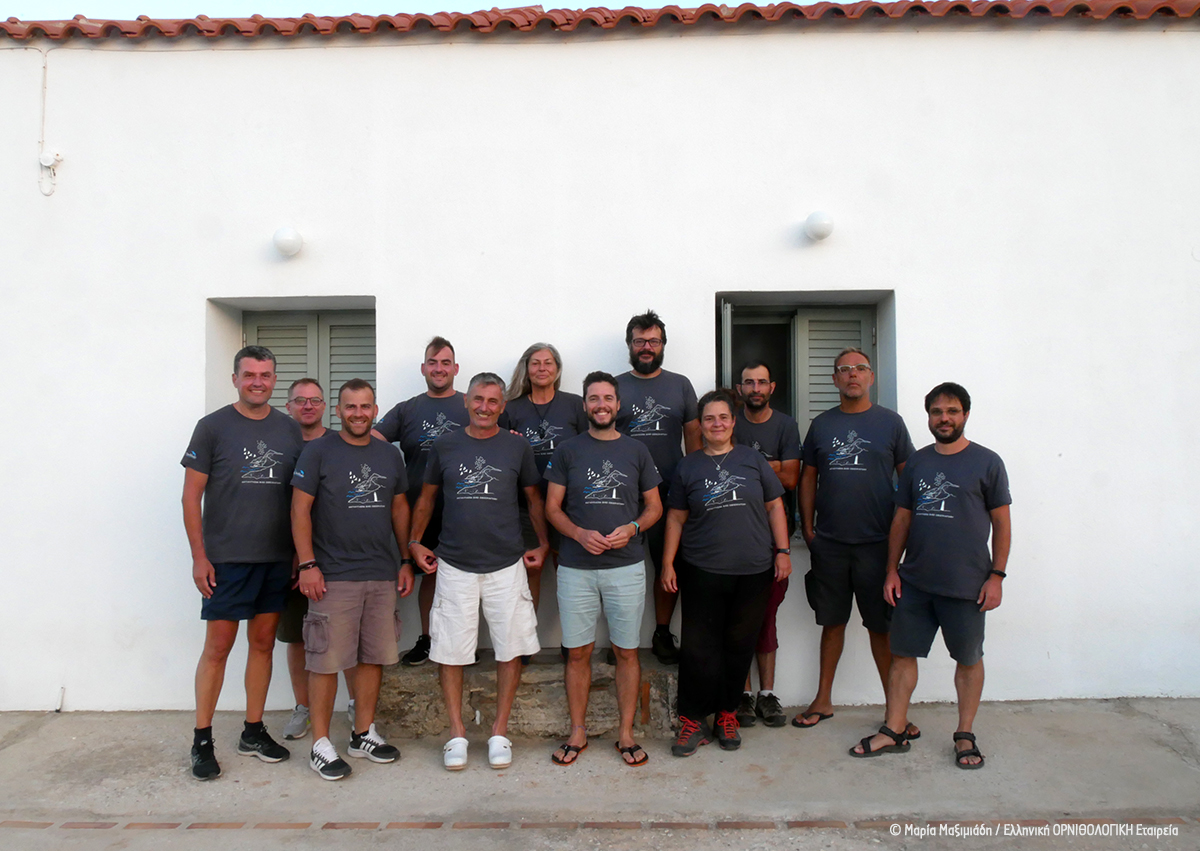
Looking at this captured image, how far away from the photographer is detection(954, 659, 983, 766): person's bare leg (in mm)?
3891

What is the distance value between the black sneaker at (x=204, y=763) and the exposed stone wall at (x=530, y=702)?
2.77 feet

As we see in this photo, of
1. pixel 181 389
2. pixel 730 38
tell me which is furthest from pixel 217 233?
pixel 730 38

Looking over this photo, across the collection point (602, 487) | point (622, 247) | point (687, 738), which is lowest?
point (687, 738)

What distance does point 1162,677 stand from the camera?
468 cm

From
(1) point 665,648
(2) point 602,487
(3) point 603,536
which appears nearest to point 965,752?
(1) point 665,648

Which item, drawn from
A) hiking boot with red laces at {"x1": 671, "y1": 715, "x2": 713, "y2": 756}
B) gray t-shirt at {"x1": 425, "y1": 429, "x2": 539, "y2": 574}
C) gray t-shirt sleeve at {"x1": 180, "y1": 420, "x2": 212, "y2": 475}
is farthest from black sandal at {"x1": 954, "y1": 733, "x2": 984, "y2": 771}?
gray t-shirt sleeve at {"x1": 180, "y1": 420, "x2": 212, "y2": 475}

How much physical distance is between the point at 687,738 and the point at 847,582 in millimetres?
1256

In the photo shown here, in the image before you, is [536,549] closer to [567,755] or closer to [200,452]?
[567,755]

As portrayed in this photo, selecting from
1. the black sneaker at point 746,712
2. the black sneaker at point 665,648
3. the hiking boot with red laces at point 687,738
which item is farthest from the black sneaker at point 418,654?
the black sneaker at point 746,712

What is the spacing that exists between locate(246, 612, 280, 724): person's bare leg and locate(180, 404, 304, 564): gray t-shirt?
1.16ft

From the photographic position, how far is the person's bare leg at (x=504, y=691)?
13.1 feet

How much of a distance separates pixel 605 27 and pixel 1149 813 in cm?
500

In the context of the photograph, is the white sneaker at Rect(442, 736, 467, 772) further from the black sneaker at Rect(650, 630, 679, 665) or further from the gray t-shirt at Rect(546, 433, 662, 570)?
the black sneaker at Rect(650, 630, 679, 665)

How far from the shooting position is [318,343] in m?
5.27
